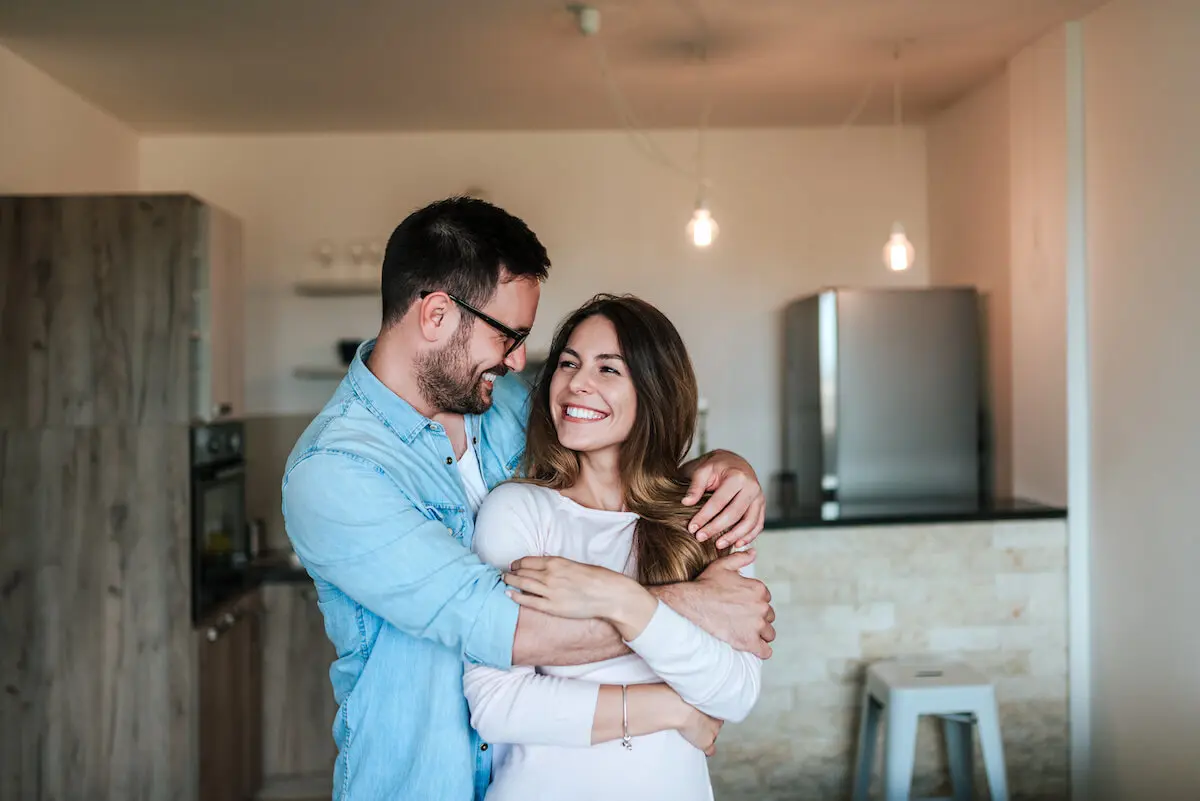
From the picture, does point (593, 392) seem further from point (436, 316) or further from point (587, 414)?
point (436, 316)

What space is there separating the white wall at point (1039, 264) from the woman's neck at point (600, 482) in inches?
85.4

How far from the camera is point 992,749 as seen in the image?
2.88 m

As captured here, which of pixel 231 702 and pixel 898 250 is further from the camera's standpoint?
pixel 231 702

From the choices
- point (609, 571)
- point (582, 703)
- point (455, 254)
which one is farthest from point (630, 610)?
point (455, 254)

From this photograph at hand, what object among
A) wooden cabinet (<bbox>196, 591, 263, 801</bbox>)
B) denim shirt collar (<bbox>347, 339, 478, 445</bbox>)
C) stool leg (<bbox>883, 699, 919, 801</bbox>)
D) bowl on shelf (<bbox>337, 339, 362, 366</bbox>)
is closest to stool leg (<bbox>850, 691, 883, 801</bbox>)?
stool leg (<bbox>883, 699, 919, 801</bbox>)

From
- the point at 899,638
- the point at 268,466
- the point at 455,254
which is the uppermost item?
the point at 455,254

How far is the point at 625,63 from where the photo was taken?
3.59m

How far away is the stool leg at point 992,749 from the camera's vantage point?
2.88 meters

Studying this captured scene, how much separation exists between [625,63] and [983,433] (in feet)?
7.25

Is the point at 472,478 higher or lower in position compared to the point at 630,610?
higher

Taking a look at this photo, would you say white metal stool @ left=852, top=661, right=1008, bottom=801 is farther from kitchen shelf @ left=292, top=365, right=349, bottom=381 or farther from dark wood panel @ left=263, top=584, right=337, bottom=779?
kitchen shelf @ left=292, top=365, right=349, bottom=381

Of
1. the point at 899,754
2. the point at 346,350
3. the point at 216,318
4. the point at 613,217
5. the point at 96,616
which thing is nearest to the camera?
the point at 899,754

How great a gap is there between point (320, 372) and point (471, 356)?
2.96 metres

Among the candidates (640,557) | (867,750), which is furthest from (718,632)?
(867,750)
